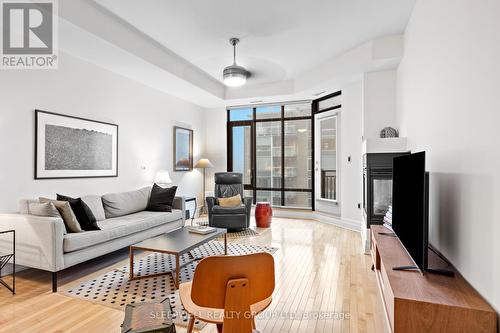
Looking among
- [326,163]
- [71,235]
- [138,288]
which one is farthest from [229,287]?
[326,163]

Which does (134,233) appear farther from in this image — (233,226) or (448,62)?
(448,62)

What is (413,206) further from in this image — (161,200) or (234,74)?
(161,200)

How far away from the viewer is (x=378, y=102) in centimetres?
448

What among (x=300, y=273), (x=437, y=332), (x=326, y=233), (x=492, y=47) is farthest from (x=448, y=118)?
(x=326, y=233)

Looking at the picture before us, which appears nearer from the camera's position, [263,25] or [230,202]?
[263,25]

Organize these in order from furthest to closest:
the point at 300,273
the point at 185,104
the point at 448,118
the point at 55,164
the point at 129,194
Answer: the point at 185,104, the point at 129,194, the point at 55,164, the point at 300,273, the point at 448,118

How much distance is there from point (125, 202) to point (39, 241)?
156 centimetres

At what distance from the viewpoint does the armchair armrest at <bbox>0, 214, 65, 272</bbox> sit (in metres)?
2.71

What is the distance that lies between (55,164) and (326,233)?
430cm

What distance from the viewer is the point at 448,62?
203cm

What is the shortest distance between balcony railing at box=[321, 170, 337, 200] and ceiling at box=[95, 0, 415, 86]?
2.35 meters

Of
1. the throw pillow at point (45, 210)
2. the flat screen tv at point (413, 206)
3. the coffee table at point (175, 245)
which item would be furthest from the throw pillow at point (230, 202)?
the flat screen tv at point (413, 206)

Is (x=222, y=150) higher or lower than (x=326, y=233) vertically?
higher

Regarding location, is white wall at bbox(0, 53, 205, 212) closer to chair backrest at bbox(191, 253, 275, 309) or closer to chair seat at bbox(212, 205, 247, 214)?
chair seat at bbox(212, 205, 247, 214)
